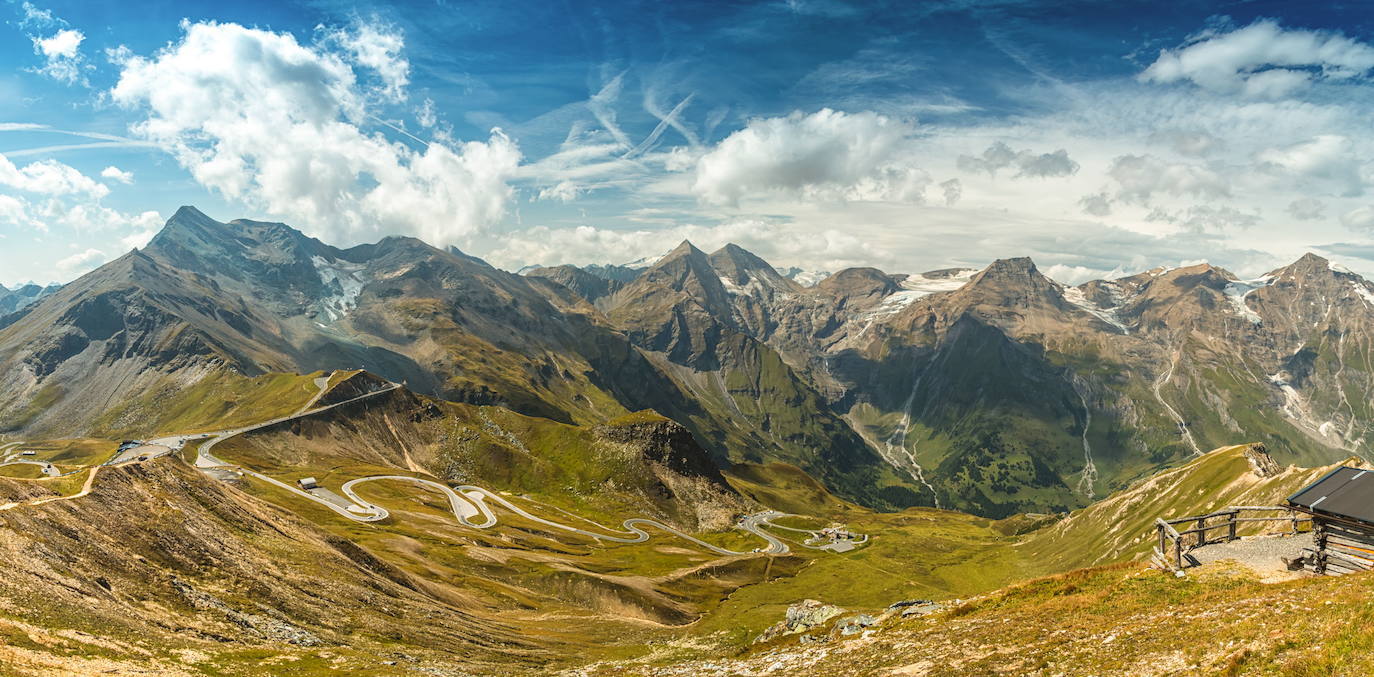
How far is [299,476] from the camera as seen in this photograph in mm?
197750

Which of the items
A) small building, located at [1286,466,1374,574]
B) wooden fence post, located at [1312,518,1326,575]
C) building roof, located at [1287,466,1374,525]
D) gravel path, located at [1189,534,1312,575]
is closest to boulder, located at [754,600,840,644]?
gravel path, located at [1189,534,1312,575]

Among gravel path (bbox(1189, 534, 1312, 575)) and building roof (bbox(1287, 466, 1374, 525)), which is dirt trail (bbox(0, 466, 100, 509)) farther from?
building roof (bbox(1287, 466, 1374, 525))

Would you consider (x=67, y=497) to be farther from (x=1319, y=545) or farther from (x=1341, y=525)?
(x=1341, y=525)

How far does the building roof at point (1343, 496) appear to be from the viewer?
3606 centimetres

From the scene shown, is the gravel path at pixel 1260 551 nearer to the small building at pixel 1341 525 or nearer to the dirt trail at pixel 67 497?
the small building at pixel 1341 525

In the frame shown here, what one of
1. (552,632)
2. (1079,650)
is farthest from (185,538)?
(1079,650)

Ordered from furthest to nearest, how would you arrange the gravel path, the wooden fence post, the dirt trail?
the dirt trail
the gravel path
the wooden fence post

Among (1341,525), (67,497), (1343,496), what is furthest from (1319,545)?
(67,497)

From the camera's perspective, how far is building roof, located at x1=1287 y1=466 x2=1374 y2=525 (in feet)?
118

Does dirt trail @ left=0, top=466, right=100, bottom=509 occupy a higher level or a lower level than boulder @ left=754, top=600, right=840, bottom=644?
higher

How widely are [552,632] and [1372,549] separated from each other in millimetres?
91742

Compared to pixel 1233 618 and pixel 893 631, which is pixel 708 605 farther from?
pixel 1233 618

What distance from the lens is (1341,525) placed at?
36625 mm

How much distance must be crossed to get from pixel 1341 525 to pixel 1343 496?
211cm
